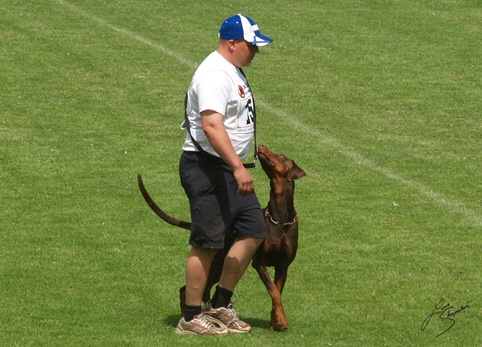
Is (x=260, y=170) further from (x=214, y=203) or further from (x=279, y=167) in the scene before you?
(x=214, y=203)

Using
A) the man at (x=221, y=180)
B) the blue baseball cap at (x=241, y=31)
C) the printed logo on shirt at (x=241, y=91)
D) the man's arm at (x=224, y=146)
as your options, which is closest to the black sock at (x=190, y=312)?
the man at (x=221, y=180)

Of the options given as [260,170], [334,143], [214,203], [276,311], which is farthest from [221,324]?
[334,143]

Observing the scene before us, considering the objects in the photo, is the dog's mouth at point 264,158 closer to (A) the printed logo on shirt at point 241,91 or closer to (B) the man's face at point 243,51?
(A) the printed logo on shirt at point 241,91

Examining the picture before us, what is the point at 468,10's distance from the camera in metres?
20.7

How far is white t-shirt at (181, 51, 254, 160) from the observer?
627cm

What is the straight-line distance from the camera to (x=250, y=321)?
7.12 metres

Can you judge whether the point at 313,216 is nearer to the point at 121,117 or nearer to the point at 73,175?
the point at 73,175

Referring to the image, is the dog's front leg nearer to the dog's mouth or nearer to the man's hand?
the dog's mouth

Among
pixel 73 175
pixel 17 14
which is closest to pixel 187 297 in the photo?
pixel 73 175

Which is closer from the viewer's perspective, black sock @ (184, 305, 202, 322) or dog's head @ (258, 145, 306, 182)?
black sock @ (184, 305, 202, 322)

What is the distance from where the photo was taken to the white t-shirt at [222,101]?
6273 mm

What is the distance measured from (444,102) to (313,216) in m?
5.64

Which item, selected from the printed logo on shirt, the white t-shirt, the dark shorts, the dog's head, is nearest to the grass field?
the dark shorts

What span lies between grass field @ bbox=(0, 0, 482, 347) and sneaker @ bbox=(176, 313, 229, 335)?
9 centimetres
